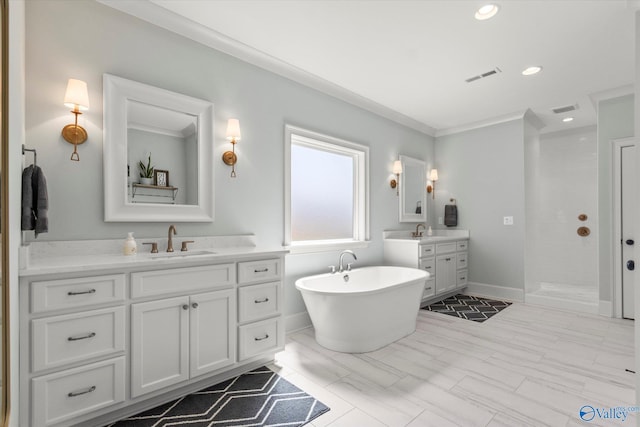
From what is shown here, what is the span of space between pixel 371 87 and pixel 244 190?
6.27ft

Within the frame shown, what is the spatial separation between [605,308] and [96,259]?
504 centimetres

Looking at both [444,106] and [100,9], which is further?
[444,106]

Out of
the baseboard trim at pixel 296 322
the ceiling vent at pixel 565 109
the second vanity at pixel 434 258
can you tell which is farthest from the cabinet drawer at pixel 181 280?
the ceiling vent at pixel 565 109

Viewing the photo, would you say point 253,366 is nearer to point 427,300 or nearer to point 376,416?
point 376,416

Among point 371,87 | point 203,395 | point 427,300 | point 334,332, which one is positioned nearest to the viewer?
point 203,395

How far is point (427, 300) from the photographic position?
409 cm

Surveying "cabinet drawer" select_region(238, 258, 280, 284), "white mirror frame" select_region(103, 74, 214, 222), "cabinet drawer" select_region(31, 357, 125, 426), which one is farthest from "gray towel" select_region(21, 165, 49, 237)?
"cabinet drawer" select_region(238, 258, 280, 284)

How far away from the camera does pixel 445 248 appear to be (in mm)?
4332

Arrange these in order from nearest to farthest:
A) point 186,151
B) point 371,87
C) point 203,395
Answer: point 203,395 → point 186,151 → point 371,87

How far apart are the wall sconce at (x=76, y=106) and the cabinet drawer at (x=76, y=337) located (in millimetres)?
1004

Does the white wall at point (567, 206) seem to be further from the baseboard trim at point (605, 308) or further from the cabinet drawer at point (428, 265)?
the cabinet drawer at point (428, 265)

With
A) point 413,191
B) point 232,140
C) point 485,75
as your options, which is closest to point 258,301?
point 232,140

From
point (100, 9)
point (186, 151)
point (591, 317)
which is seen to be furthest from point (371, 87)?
point (591, 317)

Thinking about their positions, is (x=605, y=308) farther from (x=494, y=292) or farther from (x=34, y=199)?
(x=34, y=199)
